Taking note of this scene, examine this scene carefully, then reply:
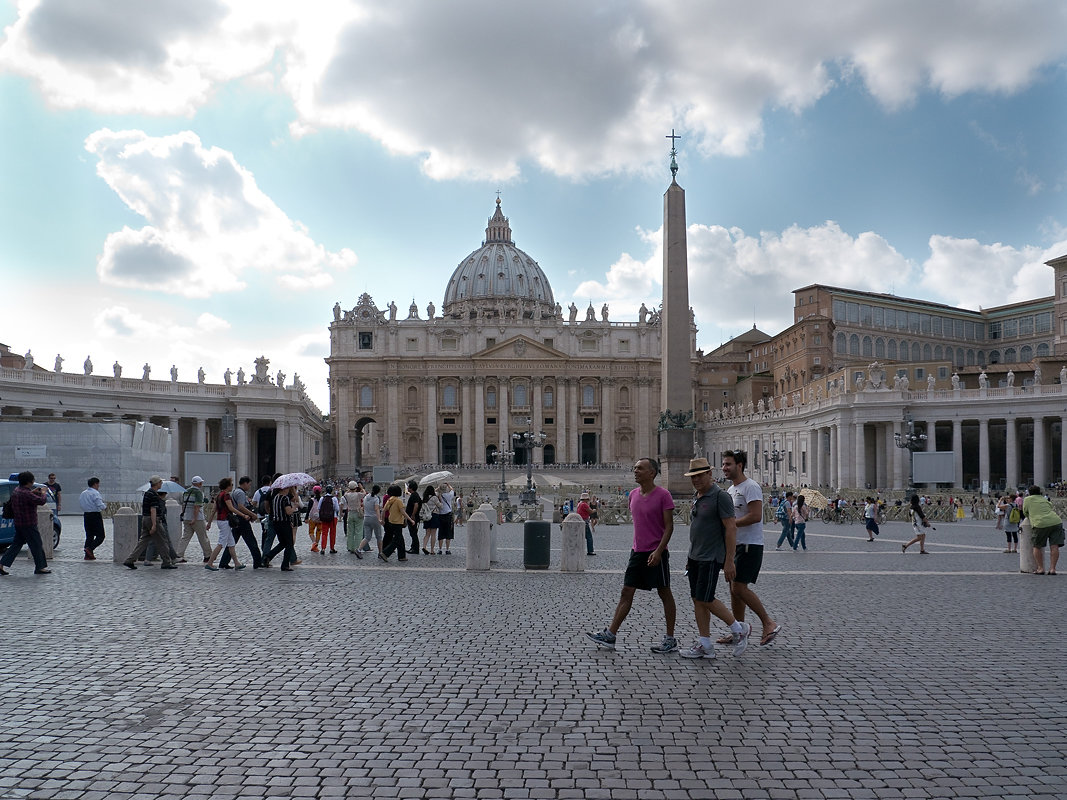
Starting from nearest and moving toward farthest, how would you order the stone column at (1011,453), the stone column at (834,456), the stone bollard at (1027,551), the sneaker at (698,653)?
the sneaker at (698,653) < the stone bollard at (1027,551) < the stone column at (1011,453) < the stone column at (834,456)

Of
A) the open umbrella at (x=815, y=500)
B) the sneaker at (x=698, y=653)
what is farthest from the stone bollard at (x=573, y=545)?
the open umbrella at (x=815, y=500)

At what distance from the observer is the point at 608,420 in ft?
289

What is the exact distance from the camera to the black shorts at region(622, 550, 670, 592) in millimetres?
7254

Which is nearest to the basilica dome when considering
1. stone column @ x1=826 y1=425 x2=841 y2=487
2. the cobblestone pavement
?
stone column @ x1=826 y1=425 x2=841 y2=487

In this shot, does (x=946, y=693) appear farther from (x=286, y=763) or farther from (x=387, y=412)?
(x=387, y=412)

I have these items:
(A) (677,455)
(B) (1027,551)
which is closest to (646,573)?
(B) (1027,551)

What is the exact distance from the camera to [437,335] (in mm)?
88562

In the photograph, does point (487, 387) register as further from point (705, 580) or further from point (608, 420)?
point (705, 580)

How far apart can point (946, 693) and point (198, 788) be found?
16.0 ft

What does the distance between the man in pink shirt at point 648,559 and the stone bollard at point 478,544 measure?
595 cm

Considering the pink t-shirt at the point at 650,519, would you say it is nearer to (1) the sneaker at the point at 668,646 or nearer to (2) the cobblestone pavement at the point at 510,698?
(1) the sneaker at the point at 668,646

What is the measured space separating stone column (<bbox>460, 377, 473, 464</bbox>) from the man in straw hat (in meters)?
78.8

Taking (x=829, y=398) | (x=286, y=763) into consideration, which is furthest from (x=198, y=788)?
(x=829, y=398)

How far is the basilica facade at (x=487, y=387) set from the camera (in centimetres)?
8600
